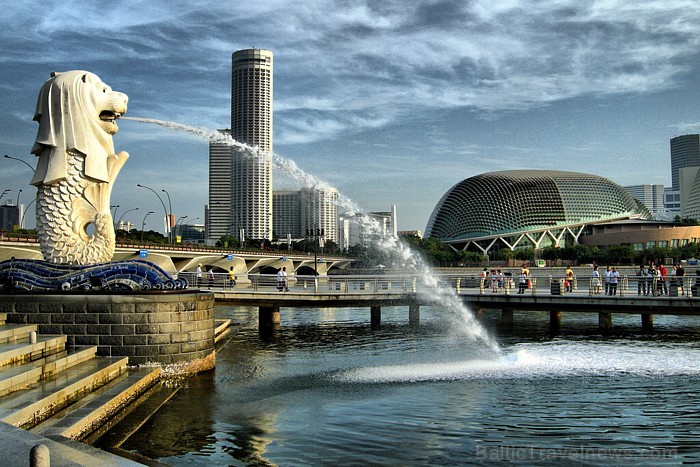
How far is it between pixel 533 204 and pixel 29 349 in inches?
5596

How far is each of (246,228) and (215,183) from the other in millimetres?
17485

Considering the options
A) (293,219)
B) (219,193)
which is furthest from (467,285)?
(219,193)

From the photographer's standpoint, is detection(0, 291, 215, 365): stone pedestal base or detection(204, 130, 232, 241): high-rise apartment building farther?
detection(204, 130, 232, 241): high-rise apartment building

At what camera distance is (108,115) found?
19703 mm

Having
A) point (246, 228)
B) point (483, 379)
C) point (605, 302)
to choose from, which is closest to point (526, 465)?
point (483, 379)

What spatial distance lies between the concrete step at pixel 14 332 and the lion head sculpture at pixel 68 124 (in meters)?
4.64

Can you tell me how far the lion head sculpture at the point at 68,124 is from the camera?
61.4 feet

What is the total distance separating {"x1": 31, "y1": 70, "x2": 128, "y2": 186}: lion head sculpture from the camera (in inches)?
737

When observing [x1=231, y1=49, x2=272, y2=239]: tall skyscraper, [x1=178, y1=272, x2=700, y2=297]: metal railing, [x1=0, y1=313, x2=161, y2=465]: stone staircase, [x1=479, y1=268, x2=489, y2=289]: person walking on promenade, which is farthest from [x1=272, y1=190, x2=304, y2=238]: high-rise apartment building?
[x1=0, y1=313, x2=161, y2=465]: stone staircase

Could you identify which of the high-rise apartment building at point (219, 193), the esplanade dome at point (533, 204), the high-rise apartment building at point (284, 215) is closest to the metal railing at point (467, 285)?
the high-rise apartment building at point (219, 193)

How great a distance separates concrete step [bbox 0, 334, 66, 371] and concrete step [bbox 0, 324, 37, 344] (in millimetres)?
152

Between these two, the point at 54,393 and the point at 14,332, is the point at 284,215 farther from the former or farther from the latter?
the point at 54,393

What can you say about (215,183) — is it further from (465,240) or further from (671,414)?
(671,414)

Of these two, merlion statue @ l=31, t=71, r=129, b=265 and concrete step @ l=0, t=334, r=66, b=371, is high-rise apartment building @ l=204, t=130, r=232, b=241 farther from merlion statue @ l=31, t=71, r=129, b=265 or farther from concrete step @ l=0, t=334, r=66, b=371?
concrete step @ l=0, t=334, r=66, b=371
